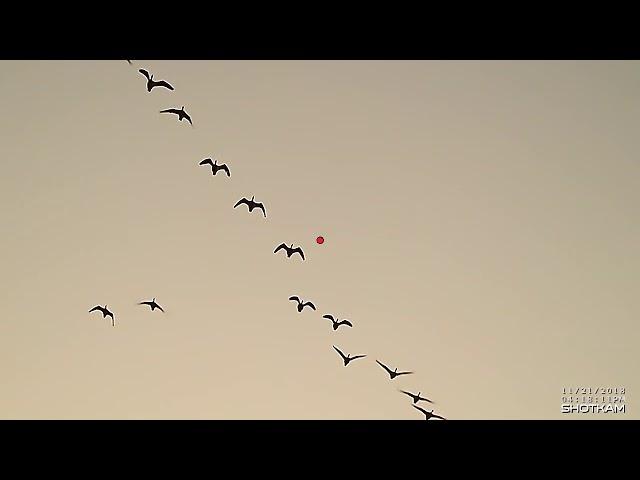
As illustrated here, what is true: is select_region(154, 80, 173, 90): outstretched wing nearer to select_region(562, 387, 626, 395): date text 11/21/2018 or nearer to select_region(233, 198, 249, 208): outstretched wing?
select_region(233, 198, 249, 208): outstretched wing

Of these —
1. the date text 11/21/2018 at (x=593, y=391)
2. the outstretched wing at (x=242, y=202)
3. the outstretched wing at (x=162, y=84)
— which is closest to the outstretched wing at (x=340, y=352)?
the outstretched wing at (x=242, y=202)

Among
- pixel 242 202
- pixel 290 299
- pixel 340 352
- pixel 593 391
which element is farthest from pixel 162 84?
pixel 593 391

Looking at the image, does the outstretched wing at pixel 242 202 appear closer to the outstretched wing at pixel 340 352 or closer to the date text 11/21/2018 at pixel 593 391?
the outstretched wing at pixel 340 352

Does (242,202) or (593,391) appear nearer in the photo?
(593,391)

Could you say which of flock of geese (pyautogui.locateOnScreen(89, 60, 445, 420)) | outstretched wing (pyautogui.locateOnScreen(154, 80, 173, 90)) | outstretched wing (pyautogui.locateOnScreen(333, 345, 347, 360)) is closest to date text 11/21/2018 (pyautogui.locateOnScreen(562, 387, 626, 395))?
flock of geese (pyautogui.locateOnScreen(89, 60, 445, 420))

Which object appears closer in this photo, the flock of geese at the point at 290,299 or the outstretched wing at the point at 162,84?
the flock of geese at the point at 290,299

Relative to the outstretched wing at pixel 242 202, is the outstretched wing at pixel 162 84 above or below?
above

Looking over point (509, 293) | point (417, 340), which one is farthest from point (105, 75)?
point (509, 293)

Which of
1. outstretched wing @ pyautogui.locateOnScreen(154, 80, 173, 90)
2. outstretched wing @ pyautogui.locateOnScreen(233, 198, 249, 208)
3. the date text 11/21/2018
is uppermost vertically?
outstretched wing @ pyautogui.locateOnScreen(154, 80, 173, 90)

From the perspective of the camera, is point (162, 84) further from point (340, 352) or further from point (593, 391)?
point (593, 391)

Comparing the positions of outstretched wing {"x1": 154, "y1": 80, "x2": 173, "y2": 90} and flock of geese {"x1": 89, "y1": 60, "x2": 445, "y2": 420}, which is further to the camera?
outstretched wing {"x1": 154, "y1": 80, "x2": 173, "y2": 90}
